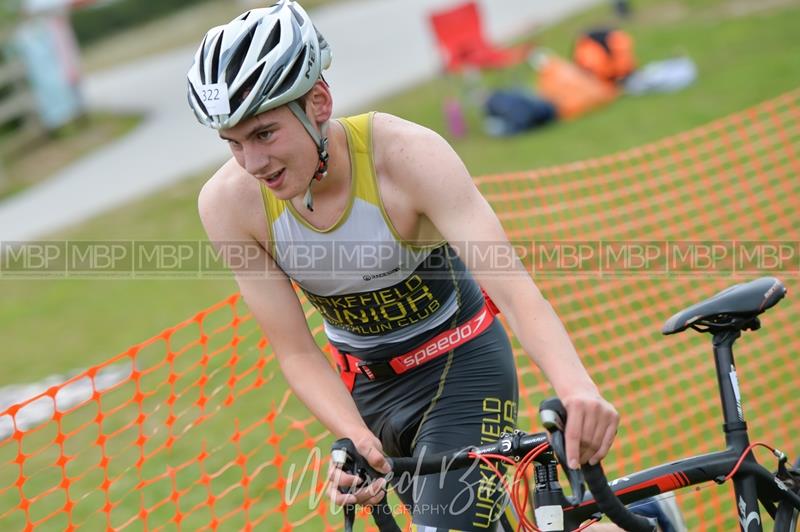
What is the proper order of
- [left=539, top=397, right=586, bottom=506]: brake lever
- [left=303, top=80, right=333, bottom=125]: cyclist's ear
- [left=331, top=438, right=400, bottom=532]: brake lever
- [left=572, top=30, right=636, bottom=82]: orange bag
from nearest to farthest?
[left=539, top=397, right=586, bottom=506]: brake lever
[left=331, top=438, right=400, bottom=532]: brake lever
[left=303, top=80, right=333, bottom=125]: cyclist's ear
[left=572, top=30, right=636, bottom=82]: orange bag

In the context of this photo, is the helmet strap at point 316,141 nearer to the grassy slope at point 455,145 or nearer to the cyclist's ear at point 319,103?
the cyclist's ear at point 319,103

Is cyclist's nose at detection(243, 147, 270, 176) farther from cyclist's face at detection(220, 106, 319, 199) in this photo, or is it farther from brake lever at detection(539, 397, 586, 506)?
brake lever at detection(539, 397, 586, 506)

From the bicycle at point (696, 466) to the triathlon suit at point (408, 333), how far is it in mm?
281

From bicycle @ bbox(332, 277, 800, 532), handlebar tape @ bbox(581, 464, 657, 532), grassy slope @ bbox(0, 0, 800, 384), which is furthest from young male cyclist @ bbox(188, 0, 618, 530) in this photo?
grassy slope @ bbox(0, 0, 800, 384)

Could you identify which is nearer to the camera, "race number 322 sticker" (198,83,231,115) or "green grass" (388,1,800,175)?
"race number 322 sticker" (198,83,231,115)

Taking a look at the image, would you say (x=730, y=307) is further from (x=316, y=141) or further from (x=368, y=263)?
(x=316, y=141)

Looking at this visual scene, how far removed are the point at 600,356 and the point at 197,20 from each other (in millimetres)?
30005

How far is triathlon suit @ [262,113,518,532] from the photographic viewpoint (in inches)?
135

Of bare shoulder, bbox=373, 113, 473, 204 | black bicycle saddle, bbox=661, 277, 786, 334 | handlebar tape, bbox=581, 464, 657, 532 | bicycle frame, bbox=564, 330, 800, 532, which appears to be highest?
bare shoulder, bbox=373, 113, 473, 204

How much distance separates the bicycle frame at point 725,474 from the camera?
3.09 meters

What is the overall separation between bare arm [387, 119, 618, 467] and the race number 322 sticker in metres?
0.59

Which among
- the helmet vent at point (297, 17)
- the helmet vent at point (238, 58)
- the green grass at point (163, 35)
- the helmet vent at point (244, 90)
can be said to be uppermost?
the green grass at point (163, 35)

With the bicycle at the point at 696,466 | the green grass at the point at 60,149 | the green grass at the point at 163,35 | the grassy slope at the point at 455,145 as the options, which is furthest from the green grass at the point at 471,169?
the green grass at the point at 163,35

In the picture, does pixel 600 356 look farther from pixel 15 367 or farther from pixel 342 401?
pixel 15 367
